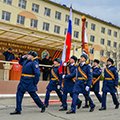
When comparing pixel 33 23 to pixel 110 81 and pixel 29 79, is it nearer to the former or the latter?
pixel 110 81

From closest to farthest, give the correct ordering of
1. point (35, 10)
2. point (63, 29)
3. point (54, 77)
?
point (54, 77) < point (35, 10) < point (63, 29)

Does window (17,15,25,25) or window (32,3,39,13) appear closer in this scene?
window (17,15,25,25)

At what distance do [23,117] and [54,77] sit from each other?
2.52 meters

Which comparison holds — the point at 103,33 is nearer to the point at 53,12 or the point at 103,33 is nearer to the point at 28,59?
the point at 53,12

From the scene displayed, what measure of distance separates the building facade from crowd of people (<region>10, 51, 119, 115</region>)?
19.8ft

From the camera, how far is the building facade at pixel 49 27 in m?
17.4

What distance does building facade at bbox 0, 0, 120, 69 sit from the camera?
17.4 m

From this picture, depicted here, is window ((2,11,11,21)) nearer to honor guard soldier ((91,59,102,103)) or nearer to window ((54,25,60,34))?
window ((54,25,60,34))

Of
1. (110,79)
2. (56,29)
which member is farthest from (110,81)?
(56,29)

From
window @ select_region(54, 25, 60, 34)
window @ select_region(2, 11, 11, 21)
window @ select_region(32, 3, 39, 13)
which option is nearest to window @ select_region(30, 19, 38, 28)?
window @ select_region(32, 3, 39, 13)

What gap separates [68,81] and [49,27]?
1442 inches

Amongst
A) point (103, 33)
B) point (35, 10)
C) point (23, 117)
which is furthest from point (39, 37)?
point (103, 33)

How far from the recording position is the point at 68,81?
10.2 m

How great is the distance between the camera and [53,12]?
4684cm
